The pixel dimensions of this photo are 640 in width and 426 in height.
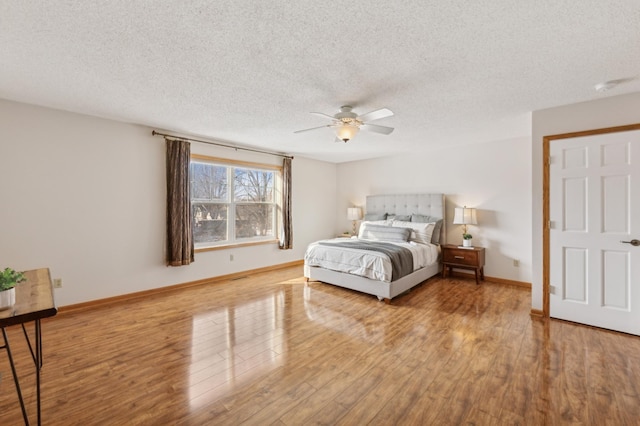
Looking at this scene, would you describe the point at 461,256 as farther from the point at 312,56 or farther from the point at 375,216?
the point at 312,56

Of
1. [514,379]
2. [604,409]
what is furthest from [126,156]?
[604,409]

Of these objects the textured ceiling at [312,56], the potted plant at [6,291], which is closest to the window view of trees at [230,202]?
the textured ceiling at [312,56]

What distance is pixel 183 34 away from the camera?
187 cm

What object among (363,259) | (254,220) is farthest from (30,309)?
(254,220)

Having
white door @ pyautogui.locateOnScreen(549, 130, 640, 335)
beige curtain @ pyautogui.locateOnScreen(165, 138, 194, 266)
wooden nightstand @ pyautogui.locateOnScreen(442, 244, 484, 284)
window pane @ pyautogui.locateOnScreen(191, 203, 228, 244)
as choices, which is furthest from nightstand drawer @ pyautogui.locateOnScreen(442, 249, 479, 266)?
beige curtain @ pyautogui.locateOnScreen(165, 138, 194, 266)

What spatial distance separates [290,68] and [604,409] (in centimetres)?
322

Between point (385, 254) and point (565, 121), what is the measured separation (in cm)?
252

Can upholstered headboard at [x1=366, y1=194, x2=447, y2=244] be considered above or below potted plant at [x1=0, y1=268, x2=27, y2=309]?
above

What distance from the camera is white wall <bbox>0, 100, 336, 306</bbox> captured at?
122 inches

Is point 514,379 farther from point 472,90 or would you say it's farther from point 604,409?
point 472,90

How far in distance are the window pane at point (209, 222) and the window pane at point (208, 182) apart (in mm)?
158

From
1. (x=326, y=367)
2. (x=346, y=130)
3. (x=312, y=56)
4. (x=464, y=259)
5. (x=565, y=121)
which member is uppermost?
(x=312, y=56)

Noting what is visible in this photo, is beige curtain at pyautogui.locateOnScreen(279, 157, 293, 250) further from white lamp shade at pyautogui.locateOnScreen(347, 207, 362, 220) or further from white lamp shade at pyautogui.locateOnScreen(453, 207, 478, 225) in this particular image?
white lamp shade at pyautogui.locateOnScreen(453, 207, 478, 225)

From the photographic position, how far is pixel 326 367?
221cm
